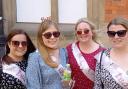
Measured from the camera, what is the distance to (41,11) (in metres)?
6.48

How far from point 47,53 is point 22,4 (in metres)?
2.78

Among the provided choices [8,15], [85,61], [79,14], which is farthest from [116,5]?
[85,61]

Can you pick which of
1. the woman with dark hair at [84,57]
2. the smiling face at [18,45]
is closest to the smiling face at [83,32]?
the woman with dark hair at [84,57]

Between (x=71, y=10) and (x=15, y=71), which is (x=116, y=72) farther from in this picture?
(x=71, y=10)

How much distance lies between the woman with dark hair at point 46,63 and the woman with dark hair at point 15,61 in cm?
13

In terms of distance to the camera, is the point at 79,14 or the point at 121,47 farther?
the point at 79,14

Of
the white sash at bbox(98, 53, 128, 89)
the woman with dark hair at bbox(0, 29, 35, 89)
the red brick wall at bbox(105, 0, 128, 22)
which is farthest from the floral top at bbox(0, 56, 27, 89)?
the red brick wall at bbox(105, 0, 128, 22)

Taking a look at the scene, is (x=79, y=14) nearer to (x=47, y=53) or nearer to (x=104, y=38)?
(x=104, y=38)

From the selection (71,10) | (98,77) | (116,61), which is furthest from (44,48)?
(71,10)

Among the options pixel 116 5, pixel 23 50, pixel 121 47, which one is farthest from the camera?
pixel 116 5

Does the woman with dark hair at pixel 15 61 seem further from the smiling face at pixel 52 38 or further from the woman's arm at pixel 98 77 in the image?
the woman's arm at pixel 98 77

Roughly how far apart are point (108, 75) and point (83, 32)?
1.88ft

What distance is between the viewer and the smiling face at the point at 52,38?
12.6 ft

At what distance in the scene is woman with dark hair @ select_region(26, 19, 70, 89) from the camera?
12.3 feet
